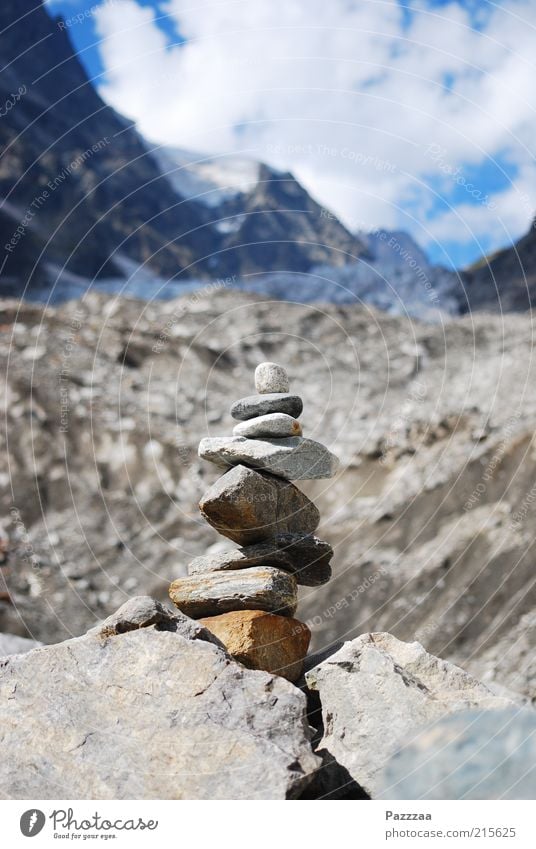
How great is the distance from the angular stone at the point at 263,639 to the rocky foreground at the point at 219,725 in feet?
1.68

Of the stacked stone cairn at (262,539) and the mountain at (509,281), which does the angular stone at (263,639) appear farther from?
the mountain at (509,281)

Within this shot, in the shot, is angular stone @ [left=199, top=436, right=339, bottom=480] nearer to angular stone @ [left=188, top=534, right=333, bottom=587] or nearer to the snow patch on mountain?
angular stone @ [left=188, top=534, right=333, bottom=587]

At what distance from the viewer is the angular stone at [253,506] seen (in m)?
10.4

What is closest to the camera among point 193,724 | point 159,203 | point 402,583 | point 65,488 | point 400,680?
point 193,724

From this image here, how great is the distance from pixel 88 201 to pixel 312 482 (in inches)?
2947

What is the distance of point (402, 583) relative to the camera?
2716cm

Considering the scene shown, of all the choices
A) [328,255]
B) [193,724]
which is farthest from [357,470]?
[328,255]

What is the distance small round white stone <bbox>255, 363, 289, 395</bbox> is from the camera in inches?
433

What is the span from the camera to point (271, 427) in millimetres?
10758

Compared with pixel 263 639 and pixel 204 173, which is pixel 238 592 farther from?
pixel 204 173

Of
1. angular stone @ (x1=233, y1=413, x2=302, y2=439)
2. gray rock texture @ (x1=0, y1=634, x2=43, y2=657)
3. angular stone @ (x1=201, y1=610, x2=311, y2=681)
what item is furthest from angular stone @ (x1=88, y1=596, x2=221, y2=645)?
gray rock texture @ (x1=0, y1=634, x2=43, y2=657)

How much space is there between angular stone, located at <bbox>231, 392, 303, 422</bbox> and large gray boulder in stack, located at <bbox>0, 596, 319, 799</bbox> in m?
3.30

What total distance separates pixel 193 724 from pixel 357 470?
96.4ft

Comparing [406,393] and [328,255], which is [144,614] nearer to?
[406,393]
